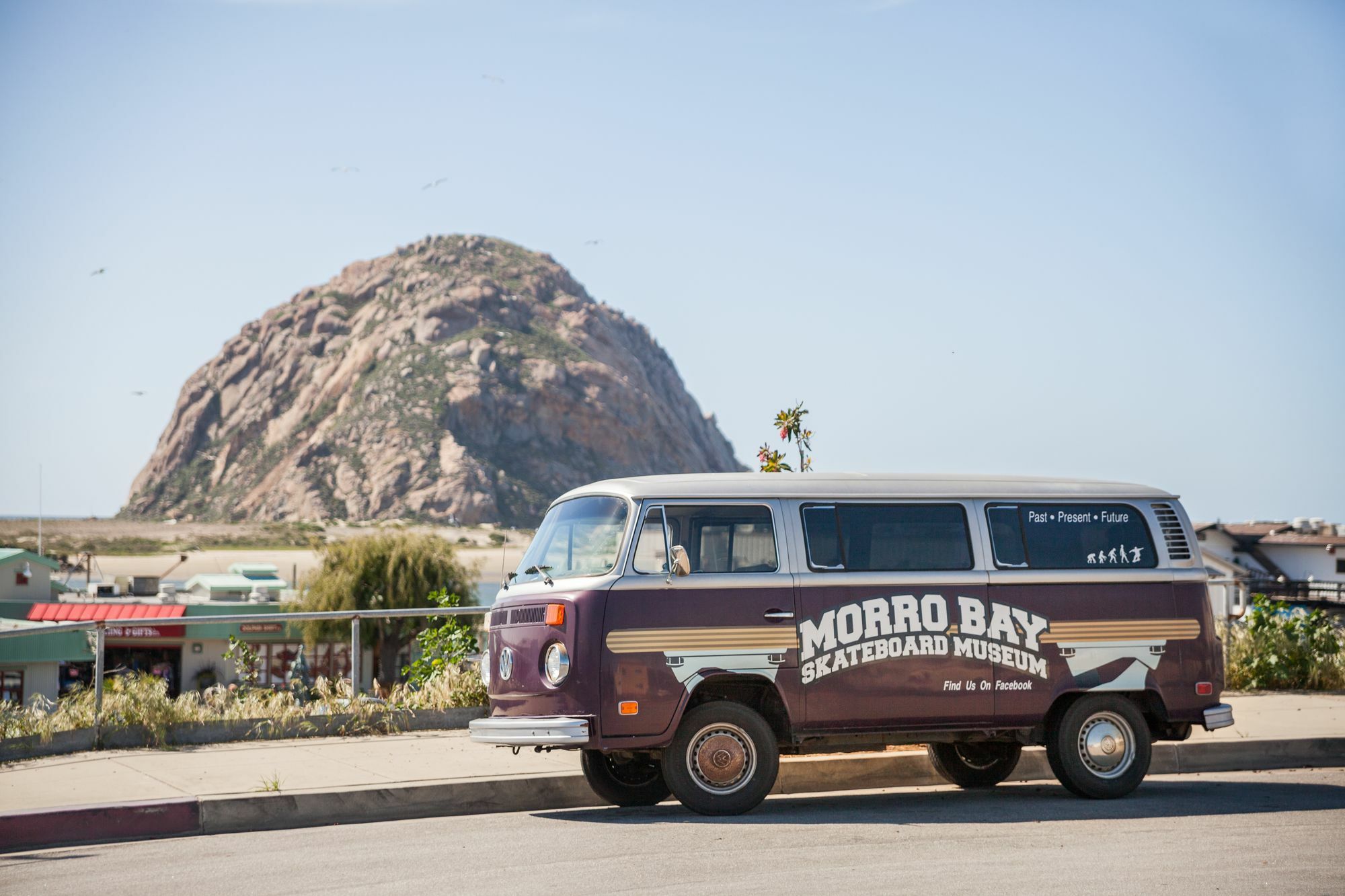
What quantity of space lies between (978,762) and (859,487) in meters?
2.72

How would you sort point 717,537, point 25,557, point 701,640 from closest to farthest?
point 701,640 < point 717,537 < point 25,557

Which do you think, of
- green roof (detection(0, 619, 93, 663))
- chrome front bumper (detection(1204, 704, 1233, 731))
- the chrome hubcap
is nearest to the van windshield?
the chrome hubcap

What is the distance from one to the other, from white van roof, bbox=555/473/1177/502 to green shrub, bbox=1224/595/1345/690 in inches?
279

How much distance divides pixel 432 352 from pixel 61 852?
166m

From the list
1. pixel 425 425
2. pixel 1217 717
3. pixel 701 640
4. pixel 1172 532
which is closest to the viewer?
pixel 701 640

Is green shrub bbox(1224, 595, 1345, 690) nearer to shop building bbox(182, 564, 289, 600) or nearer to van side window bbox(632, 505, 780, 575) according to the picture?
van side window bbox(632, 505, 780, 575)

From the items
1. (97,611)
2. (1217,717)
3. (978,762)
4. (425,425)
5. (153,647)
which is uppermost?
(425,425)

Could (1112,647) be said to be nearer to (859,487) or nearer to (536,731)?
(859,487)

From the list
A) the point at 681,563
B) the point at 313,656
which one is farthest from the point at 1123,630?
the point at 313,656

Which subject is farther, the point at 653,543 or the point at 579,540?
the point at 579,540

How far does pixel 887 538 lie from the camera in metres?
9.62

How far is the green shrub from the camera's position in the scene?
1630 centimetres

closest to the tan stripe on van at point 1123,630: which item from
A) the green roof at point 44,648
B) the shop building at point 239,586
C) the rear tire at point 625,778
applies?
the rear tire at point 625,778

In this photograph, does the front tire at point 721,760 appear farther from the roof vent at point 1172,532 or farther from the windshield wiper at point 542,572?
the roof vent at point 1172,532
